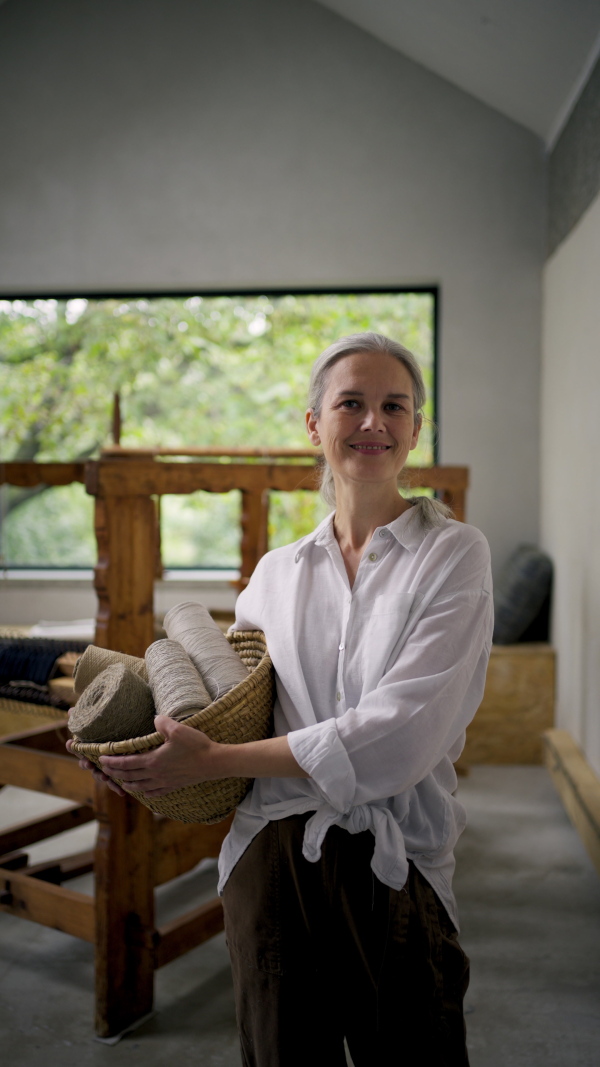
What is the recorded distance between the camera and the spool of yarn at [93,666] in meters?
1.40

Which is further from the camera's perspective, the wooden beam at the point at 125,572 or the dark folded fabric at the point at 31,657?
the dark folded fabric at the point at 31,657

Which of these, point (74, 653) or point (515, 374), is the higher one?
point (515, 374)

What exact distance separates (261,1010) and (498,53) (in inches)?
145

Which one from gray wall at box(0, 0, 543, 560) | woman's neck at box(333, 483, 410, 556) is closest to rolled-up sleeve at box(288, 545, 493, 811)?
woman's neck at box(333, 483, 410, 556)

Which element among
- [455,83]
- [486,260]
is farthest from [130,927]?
[455,83]

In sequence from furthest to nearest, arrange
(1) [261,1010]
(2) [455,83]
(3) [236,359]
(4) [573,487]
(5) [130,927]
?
(3) [236,359]
(2) [455,83]
(4) [573,487]
(5) [130,927]
(1) [261,1010]

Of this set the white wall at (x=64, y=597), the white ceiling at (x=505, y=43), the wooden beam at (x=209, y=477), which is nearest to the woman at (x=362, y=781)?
the wooden beam at (x=209, y=477)

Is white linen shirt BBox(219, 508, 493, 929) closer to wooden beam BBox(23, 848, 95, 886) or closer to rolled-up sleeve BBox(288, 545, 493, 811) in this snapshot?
rolled-up sleeve BBox(288, 545, 493, 811)

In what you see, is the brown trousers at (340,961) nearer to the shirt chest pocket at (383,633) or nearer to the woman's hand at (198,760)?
the woman's hand at (198,760)

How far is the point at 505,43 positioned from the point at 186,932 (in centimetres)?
349

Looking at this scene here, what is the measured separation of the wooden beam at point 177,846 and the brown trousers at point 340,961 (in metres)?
0.79

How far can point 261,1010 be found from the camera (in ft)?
4.04

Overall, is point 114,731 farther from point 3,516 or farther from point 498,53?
point 3,516

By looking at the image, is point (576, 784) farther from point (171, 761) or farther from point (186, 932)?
point (171, 761)
